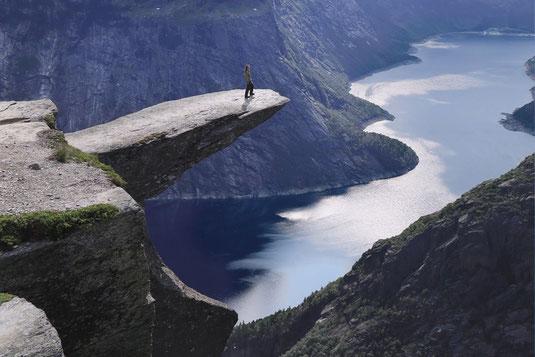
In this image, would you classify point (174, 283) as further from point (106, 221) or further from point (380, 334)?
point (380, 334)

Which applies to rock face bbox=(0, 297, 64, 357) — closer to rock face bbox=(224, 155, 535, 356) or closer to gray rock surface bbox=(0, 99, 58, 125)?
gray rock surface bbox=(0, 99, 58, 125)

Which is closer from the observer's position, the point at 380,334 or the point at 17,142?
the point at 17,142

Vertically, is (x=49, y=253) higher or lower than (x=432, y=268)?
higher

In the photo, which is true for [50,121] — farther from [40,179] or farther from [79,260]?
[79,260]

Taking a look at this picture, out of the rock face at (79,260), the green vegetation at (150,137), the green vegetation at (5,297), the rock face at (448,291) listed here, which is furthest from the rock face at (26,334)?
the rock face at (448,291)

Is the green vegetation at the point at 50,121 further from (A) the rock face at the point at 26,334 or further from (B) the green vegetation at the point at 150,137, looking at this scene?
(A) the rock face at the point at 26,334

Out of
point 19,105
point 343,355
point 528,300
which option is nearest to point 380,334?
point 343,355
